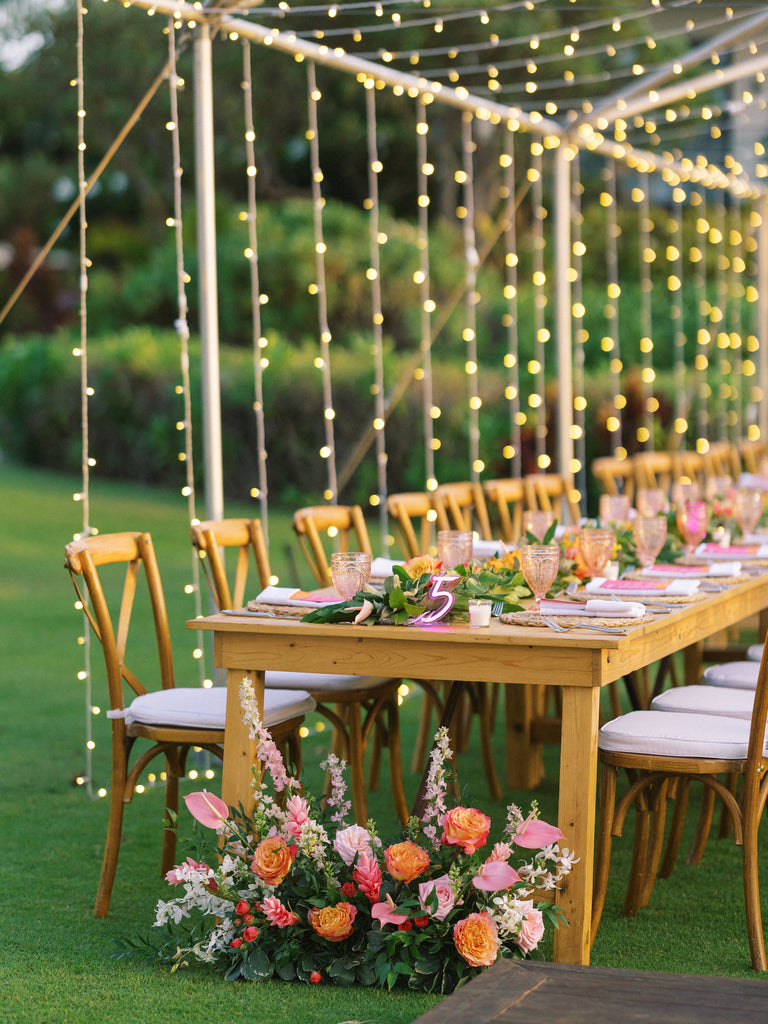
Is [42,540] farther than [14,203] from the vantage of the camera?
No

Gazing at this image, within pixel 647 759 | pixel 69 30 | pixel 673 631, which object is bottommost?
pixel 647 759

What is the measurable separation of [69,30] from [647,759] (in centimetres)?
1308

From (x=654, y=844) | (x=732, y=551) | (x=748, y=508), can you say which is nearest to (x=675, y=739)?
(x=654, y=844)

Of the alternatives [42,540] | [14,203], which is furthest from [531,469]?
[14,203]

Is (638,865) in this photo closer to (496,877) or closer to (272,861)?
(496,877)

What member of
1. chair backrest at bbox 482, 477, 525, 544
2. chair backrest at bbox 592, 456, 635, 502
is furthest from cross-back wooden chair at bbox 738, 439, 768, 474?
chair backrest at bbox 482, 477, 525, 544

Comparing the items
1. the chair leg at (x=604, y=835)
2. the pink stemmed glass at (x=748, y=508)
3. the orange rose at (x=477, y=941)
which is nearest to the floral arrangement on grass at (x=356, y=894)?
the orange rose at (x=477, y=941)

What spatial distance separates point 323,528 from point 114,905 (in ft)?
4.94

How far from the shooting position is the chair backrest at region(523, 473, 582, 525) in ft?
18.6

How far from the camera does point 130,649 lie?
7102mm

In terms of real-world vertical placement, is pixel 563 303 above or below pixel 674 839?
above

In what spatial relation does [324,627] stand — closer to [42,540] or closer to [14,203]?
[42,540]

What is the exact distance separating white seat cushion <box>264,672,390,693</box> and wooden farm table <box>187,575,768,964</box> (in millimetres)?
638

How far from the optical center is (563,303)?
23.6 ft
